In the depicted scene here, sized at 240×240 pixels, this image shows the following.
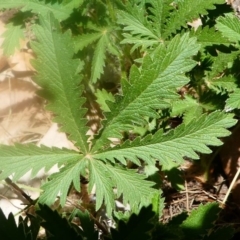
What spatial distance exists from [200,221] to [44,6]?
1.03m

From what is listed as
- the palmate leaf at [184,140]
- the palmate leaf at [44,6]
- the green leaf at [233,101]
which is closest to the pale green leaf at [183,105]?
the green leaf at [233,101]

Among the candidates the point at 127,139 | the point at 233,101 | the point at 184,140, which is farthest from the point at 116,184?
the point at 233,101

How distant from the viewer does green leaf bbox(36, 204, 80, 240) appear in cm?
126

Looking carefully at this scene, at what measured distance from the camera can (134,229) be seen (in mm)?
1277

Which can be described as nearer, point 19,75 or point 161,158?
point 161,158

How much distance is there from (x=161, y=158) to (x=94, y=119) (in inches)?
32.8

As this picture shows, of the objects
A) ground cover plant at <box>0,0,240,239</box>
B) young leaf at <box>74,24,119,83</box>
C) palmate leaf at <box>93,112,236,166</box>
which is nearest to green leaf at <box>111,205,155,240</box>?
ground cover plant at <box>0,0,240,239</box>

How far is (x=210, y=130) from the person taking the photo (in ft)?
4.93

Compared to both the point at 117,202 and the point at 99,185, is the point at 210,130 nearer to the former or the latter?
the point at 99,185

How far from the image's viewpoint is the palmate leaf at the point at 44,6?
1.91 meters

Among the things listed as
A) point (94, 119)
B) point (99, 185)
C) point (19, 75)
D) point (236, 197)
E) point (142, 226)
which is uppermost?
point (19, 75)

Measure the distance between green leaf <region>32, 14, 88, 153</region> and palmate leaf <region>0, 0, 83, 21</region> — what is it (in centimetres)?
43

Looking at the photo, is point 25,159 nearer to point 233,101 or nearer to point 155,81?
point 155,81

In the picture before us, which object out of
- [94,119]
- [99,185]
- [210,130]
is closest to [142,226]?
[99,185]
